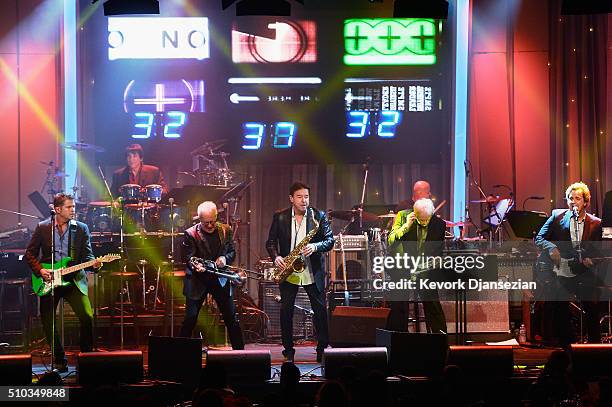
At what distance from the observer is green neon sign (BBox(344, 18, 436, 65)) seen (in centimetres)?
1588

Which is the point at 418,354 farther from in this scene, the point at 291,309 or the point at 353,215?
the point at 353,215

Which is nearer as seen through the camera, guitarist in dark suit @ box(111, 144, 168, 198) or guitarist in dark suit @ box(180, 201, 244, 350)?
guitarist in dark suit @ box(180, 201, 244, 350)

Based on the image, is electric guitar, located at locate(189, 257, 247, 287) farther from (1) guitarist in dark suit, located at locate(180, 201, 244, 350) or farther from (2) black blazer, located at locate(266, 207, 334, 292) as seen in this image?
(2) black blazer, located at locate(266, 207, 334, 292)

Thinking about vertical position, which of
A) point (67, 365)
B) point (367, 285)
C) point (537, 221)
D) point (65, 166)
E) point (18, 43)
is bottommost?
point (67, 365)

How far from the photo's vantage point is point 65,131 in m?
15.1

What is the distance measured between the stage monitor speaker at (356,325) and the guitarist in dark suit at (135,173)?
4.23 metres

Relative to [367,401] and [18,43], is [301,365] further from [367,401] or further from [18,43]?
[18,43]

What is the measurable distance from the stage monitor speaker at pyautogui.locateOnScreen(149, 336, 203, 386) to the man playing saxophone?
1.75 meters

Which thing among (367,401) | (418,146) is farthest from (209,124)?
(367,401)

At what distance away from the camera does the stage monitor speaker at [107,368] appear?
9281 millimetres

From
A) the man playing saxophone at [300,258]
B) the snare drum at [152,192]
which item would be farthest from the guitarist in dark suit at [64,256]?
the snare drum at [152,192]

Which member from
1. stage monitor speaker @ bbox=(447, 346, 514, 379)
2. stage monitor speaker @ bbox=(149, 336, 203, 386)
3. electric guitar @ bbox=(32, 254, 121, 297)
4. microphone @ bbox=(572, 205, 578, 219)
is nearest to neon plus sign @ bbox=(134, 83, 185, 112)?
electric guitar @ bbox=(32, 254, 121, 297)

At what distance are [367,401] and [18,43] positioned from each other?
1077 centimetres

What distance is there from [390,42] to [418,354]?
24.9 feet
